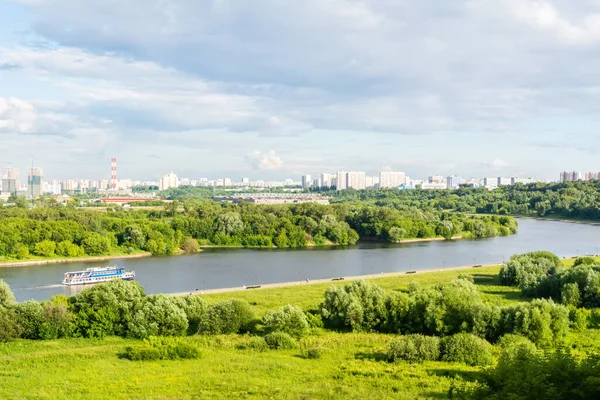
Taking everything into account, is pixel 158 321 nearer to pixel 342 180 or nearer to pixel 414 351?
pixel 414 351

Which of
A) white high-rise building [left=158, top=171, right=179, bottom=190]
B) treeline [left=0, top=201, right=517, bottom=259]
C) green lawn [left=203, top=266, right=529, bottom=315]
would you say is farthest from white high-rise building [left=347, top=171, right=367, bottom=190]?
green lawn [left=203, top=266, right=529, bottom=315]

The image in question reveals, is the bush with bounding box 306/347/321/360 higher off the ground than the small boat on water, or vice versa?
the bush with bounding box 306/347/321/360

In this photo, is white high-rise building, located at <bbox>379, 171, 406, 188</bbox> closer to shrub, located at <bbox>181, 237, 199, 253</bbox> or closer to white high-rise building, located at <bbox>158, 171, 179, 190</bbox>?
white high-rise building, located at <bbox>158, 171, 179, 190</bbox>

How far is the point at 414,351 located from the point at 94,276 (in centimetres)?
1204

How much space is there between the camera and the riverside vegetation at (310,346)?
637 centimetres

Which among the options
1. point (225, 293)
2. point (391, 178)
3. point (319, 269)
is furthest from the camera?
point (391, 178)

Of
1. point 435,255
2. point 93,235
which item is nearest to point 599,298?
point 435,255

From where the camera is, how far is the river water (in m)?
16.5

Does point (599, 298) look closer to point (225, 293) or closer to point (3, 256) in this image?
point (225, 293)

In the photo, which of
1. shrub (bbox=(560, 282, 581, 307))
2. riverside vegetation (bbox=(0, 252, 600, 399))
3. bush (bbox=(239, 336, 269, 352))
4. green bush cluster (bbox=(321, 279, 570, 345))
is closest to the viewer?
riverside vegetation (bbox=(0, 252, 600, 399))

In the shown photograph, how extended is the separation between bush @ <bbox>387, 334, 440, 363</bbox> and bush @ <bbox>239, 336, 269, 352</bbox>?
6.42 ft

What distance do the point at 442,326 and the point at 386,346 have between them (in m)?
1.31

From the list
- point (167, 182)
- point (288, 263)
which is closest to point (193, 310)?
point (288, 263)

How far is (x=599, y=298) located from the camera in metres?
11.3
